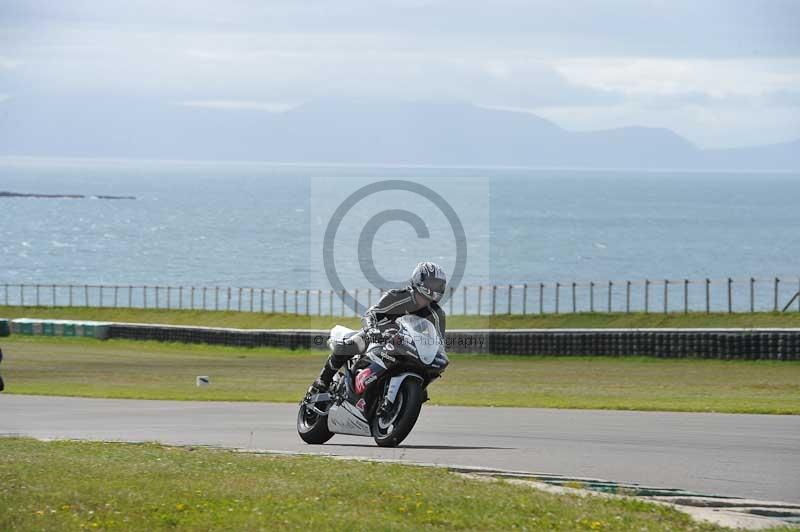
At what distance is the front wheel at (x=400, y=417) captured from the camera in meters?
14.9

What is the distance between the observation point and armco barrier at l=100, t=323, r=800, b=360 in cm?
4178

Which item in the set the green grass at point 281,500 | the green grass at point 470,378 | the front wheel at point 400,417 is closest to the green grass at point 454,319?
A: the green grass at point 470,378

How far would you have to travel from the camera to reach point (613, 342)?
45.1 m

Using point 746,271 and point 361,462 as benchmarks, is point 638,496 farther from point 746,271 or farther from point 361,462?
point 746,271

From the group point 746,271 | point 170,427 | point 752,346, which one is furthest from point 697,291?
point 170,427

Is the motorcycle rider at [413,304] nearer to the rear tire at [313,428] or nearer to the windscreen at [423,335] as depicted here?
the windscreen at [423,335]

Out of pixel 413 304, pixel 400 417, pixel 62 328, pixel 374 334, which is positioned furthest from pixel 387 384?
pixel 62 328

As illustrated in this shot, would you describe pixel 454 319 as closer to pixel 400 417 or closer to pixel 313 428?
pixel 313 428

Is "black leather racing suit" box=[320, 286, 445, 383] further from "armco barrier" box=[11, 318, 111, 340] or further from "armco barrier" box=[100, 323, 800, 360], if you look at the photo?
"armco barrier" box=[11, 318, 111, 340]

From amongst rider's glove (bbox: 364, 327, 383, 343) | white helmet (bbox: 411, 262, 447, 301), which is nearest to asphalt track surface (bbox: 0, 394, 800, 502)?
rider's glove (bbox: 364, 327, 383, 343)

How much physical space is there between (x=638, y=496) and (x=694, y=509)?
782 mm

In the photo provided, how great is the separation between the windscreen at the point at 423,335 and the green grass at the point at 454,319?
36575 millimetres

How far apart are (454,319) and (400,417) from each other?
2018 inches

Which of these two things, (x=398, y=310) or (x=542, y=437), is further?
(x=542, y=437)
